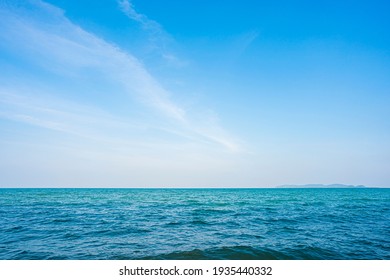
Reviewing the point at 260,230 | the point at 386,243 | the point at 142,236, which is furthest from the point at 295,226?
the point at 142,236

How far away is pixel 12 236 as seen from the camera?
50.9 feet

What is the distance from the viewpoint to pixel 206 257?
11.4m

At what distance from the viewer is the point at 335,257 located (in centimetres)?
1176

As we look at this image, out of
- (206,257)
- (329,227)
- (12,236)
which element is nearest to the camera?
(206,257)

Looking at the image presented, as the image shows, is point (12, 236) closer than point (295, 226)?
Yes

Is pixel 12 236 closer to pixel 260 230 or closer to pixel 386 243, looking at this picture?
pixel 260 230

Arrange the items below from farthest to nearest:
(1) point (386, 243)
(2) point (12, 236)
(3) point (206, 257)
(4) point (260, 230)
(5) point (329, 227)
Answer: (5) point (329, 227)
(4) point (260, 230)
(2) point (12, 236)
(1) point (386, 243)
(3) point (206, 257)

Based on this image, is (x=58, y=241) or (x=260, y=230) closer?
(x=58, y=241)

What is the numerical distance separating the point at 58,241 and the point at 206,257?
939cm

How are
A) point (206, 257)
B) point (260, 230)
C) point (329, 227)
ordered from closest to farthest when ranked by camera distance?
point (206, 257) → point (260, 230) → point (329, 227)
